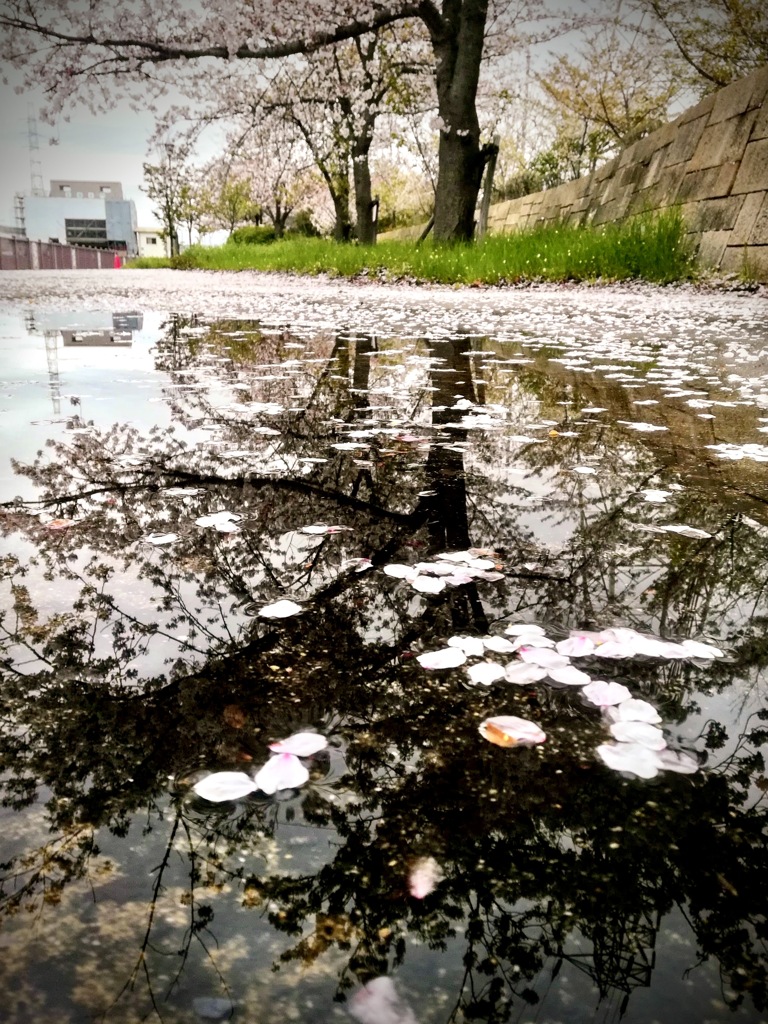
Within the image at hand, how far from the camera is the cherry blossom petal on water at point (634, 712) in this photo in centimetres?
97

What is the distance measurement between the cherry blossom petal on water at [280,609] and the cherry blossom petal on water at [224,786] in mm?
429

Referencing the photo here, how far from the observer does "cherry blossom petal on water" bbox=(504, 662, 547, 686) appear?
107 cm

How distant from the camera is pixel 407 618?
1259mm

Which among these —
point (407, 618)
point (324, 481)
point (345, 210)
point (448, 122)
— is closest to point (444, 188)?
point (448, 122)

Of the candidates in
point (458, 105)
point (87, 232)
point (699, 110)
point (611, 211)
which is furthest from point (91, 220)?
point (699, 110)

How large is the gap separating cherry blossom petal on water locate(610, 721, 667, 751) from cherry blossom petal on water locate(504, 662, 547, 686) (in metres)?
0.14

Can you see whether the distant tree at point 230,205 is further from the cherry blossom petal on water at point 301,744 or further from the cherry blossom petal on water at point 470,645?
the cherry blossom petal on water at point 301,744

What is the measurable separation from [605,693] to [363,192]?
20088 millimetres

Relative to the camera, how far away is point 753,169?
30.2ft

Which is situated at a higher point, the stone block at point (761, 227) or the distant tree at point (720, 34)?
the distant tree at point (720, 34)

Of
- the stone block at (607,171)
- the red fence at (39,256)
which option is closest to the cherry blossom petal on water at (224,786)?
the stone block at (607,171)

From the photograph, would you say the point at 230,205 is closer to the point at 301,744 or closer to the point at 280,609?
the point at 280,609

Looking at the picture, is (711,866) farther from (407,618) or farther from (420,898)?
(407,618)

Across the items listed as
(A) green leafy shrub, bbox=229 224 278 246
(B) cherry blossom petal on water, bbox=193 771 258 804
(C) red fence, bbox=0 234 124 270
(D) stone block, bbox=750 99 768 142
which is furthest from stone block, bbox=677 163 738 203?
(A) green leafy shrub, bbox=229 224 278 246
